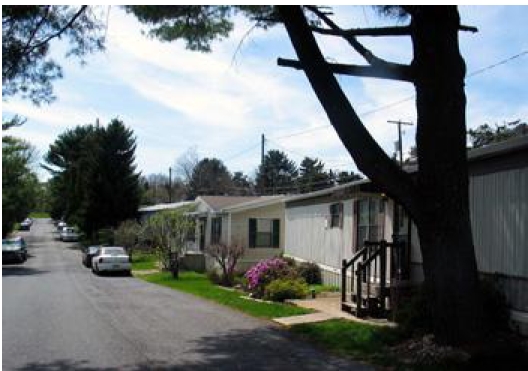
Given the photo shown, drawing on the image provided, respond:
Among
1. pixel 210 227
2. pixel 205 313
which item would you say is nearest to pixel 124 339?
pixel 205 313

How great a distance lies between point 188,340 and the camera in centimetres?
1230

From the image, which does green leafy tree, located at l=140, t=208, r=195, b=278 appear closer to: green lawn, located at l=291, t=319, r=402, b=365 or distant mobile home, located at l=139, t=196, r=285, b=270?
distant mobile home, located at l=139, t=196, r=285, b=270

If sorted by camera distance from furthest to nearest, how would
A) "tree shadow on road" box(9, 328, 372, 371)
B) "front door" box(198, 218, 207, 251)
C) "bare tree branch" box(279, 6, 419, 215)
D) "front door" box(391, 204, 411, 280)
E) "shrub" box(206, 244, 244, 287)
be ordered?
"front door" box(198, 218, 207, 251) < "shrub" box(206, 244, 244, 287) < "front door" box(391, 204, 411, 280) < "bare tree branch" box(279, 6, 419, 215) < "tree shadow on road" box(9, 328, 372, 371)

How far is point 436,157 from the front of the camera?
34.7 ft

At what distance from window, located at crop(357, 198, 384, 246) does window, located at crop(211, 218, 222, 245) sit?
51.4ft

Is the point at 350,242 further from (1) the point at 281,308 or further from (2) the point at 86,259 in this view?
(2) the point at 86,259

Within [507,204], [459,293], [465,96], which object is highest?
[465,96]

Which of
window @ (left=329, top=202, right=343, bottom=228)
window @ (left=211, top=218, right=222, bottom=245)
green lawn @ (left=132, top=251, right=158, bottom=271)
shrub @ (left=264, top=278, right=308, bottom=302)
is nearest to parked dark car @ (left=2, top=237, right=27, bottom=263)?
A: green lawn @ (left=132, top=251, right=158, bottom=271)

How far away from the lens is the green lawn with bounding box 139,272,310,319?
54.7 ft

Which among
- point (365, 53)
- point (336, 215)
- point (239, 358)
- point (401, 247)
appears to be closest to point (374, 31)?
point (365, 53)

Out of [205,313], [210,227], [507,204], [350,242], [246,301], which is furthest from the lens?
[210,227]

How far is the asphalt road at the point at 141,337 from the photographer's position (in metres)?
10.0

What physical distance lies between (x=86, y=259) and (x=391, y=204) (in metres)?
30.6

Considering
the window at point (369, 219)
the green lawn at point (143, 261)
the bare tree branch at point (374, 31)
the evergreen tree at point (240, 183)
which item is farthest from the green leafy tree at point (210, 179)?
the bare tree branch at point (374, 31)
